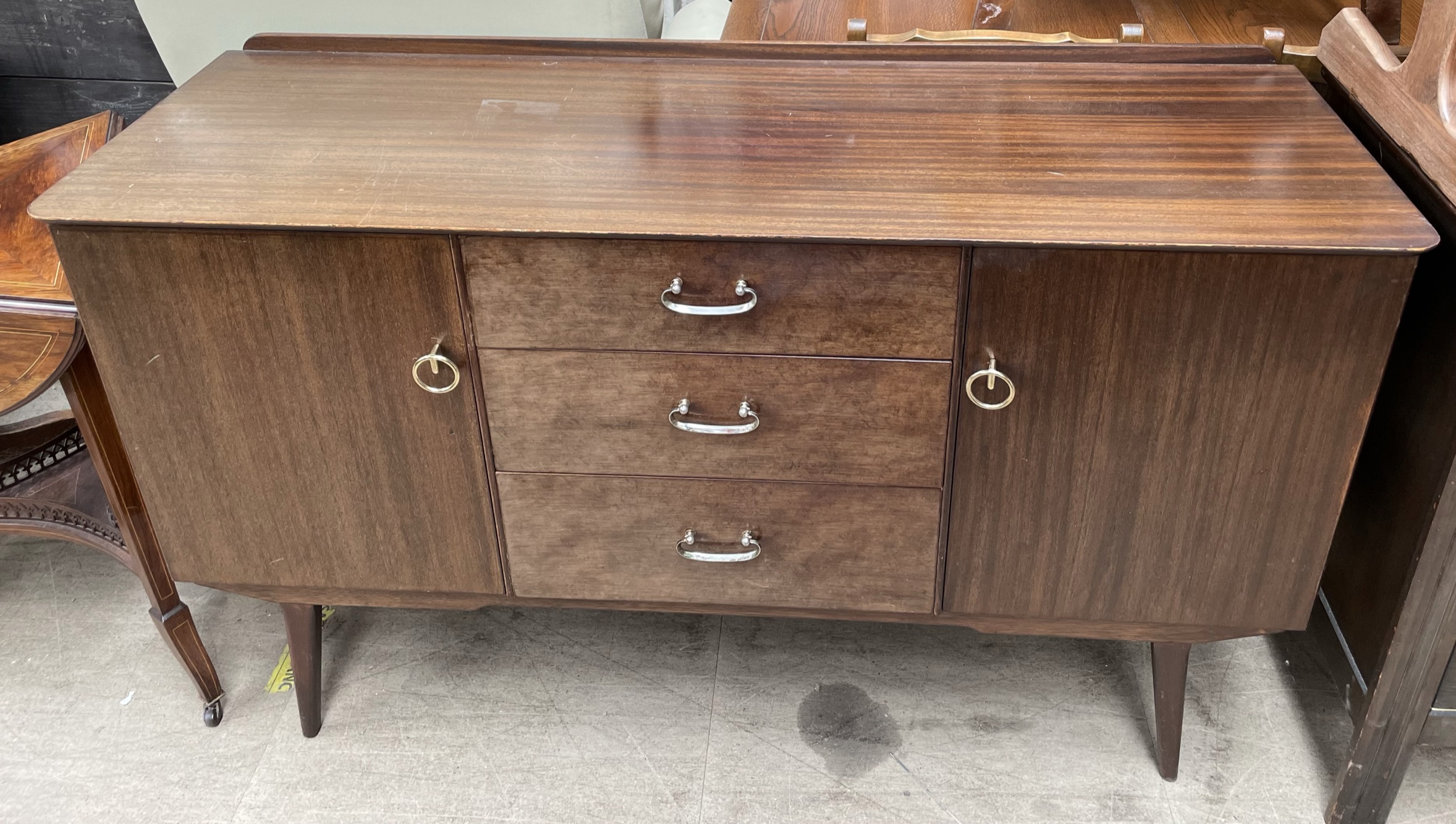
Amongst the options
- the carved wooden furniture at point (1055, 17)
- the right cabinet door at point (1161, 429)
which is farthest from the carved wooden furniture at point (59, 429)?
the right cabinet door at point (1161, 429)

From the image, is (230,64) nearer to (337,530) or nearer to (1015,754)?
(337,530)

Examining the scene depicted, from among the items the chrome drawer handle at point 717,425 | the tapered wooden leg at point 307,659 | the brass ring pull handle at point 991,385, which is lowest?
the tapered wooden leg at point 307,659

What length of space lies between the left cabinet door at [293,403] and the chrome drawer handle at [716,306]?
8.3 inches

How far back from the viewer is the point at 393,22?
5.02ft

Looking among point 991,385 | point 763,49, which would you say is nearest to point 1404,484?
point 991,385

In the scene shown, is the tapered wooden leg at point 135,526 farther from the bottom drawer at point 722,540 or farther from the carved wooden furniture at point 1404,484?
the carved wooden furniture at point 1404,484

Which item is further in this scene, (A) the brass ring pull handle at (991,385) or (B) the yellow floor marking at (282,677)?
(B) the yellow floor marking at (282,677)

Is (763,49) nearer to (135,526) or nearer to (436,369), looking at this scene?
(436,369)

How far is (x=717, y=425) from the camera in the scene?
117 centimetres

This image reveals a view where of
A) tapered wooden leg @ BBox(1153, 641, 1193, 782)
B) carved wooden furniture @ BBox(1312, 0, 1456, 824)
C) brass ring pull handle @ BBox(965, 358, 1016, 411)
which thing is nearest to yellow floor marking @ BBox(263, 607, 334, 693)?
brass ring pull handle @ BBox(965, 358, 1016, 411)

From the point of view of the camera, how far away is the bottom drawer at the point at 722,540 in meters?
1.22

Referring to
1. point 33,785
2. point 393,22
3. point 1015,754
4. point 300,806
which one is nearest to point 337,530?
point 300,806

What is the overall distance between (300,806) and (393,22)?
3.31 feet

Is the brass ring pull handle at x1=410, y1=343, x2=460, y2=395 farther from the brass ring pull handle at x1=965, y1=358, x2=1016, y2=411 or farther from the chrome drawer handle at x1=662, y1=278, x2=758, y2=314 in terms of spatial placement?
the brass ring pull handle at x1=965, y1=358, x2=1016, y2=411
